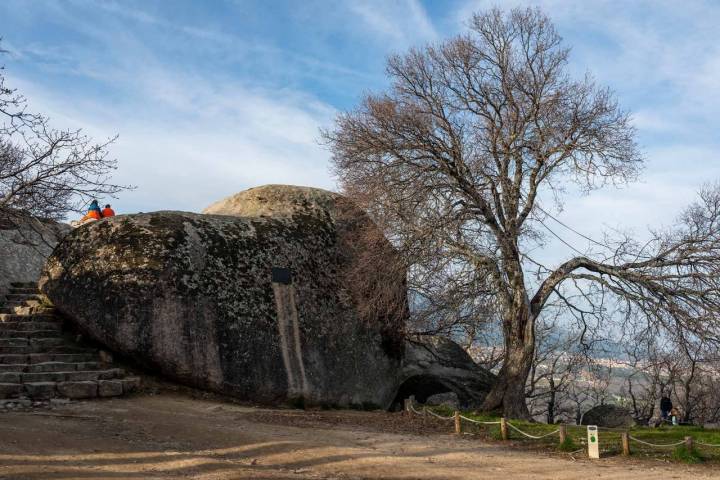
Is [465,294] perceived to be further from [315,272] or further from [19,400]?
[19,400]

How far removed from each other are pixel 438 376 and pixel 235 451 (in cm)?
1139

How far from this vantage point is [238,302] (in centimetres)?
1543

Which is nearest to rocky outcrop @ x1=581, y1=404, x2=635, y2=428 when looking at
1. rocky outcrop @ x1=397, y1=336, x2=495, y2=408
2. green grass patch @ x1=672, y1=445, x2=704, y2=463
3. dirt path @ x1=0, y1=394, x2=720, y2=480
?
rocky outcrop @ x1=397, y1=336, x2=495, y2=408

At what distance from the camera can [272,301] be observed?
1603 centimetres

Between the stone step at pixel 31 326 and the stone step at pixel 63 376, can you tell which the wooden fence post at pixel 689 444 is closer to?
the stone step at pixel 63 376

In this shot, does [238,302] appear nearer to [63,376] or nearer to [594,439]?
[63,376]

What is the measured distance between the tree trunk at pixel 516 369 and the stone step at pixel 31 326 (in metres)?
10.6

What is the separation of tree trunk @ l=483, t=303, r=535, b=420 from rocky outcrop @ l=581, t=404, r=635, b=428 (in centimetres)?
747

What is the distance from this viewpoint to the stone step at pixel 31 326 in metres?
14.9

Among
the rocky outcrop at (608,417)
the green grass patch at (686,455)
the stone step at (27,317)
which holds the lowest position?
the rocky outcrop at (608,417)

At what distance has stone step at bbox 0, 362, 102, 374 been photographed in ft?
42.7

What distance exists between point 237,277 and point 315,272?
7.66 feet

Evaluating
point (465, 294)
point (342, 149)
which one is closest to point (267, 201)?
point (342, 149)

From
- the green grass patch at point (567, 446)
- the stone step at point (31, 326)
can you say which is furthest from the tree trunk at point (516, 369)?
the stone step at point (31, 326)
